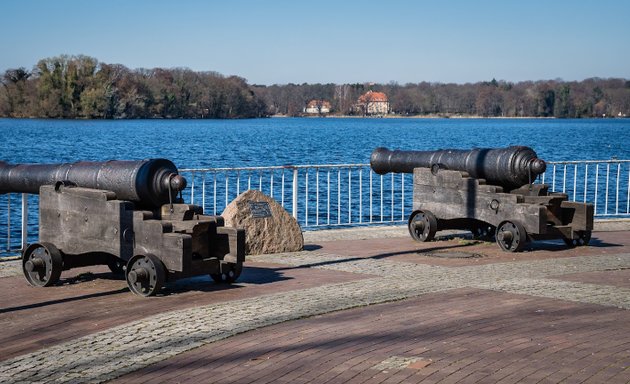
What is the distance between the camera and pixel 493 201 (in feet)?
45.9

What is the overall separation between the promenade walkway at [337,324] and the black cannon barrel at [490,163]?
70.1 inches

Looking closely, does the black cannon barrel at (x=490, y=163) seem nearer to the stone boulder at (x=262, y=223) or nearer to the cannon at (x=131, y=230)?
the stone boulder at (x=262, y=223)

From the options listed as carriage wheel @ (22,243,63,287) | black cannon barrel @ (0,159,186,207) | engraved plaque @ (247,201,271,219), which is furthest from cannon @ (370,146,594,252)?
carriage wheel @ (22,243,63,287)

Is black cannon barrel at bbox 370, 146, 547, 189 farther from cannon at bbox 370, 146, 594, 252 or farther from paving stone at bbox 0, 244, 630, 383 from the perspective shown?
paving stone at bbox 0, 244, 630, 383

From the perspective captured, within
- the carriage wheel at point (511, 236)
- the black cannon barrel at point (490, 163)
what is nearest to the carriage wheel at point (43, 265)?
the carriage wheel at point (511, 236)

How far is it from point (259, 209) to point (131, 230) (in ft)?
10.0

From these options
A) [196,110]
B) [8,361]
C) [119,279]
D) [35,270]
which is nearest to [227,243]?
[119,279]

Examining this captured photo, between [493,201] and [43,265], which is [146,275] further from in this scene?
[493,201]

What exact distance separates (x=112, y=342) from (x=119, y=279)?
3.27 metres

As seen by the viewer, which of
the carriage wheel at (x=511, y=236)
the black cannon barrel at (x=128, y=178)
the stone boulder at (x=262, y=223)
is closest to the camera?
the black cannon barrel at (x=128, y=178)

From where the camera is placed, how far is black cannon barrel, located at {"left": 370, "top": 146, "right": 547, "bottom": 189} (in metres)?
13.9

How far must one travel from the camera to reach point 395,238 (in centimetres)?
1527

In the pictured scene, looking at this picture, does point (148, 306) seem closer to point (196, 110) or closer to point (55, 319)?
point (55, 319)

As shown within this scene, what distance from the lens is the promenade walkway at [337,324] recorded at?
22.6 ft
